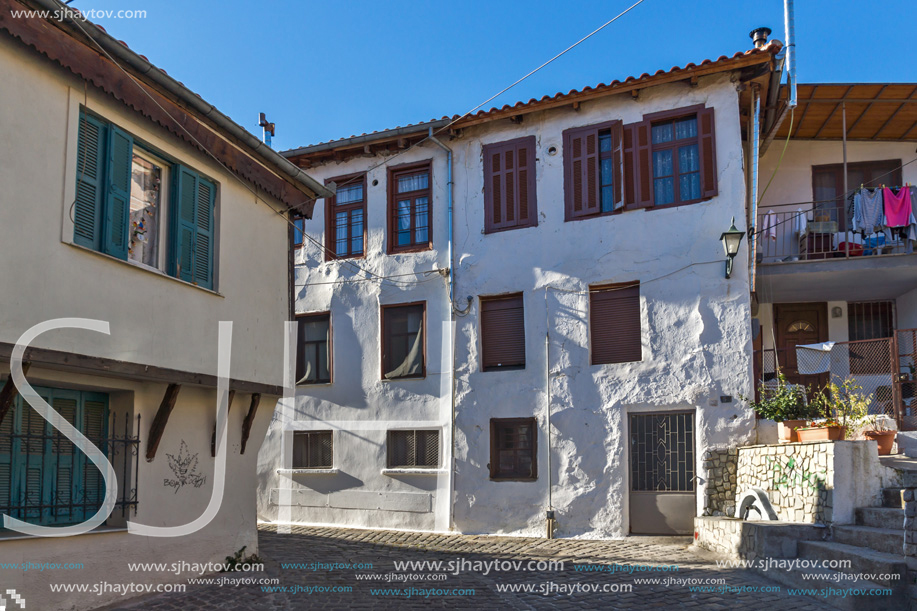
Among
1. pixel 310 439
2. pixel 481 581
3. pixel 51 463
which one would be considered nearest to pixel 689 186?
pixel 481 581

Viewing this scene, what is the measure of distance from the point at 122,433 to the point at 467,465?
7287 mm

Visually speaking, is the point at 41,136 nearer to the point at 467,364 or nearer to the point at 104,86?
the point at 104,86

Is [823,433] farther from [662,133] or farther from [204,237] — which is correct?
[204,237]

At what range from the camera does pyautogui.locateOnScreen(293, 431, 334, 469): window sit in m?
16.0

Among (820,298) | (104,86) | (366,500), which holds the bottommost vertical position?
(366,500)

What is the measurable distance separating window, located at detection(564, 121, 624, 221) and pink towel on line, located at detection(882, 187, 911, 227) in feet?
14.4

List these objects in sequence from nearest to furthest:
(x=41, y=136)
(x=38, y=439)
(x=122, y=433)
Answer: (x=41, y=136) → (x=38, y=439) → (x=122, y=433)

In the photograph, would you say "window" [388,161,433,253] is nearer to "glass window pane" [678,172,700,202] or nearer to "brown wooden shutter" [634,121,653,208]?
"brown wooden shutter" [634,121,653,208]

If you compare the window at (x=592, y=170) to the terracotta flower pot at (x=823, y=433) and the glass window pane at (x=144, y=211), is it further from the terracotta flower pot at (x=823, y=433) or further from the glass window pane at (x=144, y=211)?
the glass window pane at (x=144, y=211)

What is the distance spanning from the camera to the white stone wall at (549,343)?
13.1 meters

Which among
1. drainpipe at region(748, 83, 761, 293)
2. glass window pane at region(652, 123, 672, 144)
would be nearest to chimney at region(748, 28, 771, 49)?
drainpipe at region(748, 83, 761, 293)

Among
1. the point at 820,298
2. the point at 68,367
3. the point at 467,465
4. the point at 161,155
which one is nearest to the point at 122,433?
the point at 68,367

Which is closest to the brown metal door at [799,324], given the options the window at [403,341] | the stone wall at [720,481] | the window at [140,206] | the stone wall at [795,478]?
the stone wall at [720,481]

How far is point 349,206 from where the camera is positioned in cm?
1658
